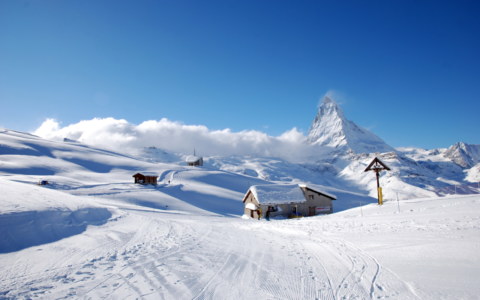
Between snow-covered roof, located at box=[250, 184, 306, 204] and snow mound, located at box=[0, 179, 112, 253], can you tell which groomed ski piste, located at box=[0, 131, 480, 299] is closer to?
snow mound, located at box=[0, 179, 112, 253]

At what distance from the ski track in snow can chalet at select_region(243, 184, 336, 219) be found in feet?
95.9

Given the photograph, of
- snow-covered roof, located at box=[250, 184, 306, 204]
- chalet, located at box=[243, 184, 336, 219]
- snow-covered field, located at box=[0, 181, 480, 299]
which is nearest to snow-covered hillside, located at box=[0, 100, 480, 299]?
snow-covered field, located at box=[0, 181, 480, 299]

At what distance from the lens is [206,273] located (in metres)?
8.27

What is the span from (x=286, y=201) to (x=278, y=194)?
1.72m

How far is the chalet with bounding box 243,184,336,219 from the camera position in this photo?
41.5m

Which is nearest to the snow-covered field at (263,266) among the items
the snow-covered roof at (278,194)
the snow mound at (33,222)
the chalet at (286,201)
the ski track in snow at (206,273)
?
the ski track in snow at (206,273)

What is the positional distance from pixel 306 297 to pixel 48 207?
1724cm

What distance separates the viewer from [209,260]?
9836mm

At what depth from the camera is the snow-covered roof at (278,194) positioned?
42031mm

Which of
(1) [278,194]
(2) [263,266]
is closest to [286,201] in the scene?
(1) [278,194]

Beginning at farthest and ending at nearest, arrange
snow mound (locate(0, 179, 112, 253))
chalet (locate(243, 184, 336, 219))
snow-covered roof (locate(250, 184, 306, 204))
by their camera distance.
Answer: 1. snow-covered roof (locate(250, 184, 306, 204))
2. chalet (locate(243, 184, 336, 219))
3. snow mound (locate(0, 179, 112, 253))

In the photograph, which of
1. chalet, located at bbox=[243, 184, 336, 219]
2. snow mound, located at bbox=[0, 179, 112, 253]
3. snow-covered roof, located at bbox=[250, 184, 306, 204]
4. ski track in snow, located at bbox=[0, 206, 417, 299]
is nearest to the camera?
ski track in snow, located at bbox=[0, 206, 417, 299]

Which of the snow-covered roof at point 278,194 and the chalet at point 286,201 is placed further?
the snow-covered roof at point 278,194

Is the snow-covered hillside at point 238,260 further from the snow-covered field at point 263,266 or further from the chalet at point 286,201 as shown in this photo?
the chalet at point 286,201
